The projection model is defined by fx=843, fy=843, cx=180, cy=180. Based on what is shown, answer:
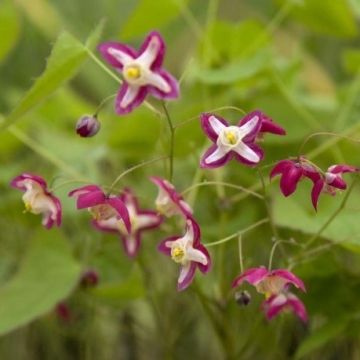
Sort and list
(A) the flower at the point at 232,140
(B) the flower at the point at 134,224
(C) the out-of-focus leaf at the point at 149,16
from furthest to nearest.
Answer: (C) the out-of-focus leaf at the point at 149,16, (B) the flower at the point at 134,224, (A) the flower at the point at 232,140

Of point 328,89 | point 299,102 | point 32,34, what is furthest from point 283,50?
point 299,102

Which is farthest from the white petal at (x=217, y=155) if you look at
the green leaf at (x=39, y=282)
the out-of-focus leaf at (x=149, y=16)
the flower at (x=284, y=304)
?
the out-of-focus leaf at (x=149, y=16)

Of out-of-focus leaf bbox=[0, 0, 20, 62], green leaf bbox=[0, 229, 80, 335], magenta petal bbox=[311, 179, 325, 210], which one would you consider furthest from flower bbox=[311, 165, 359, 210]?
out-of-focus leaf bbox=[0, 0, 20, 62]

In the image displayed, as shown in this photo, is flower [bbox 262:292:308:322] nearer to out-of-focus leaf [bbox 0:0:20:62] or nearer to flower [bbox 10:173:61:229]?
flower [bbox 10:173:61:229]

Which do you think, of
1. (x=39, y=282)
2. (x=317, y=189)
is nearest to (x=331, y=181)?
(x=317, y=189)

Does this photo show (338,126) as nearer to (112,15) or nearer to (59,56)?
(59,56)

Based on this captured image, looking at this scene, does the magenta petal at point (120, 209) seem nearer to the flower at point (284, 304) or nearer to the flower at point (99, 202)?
the flower at point (99, 202)

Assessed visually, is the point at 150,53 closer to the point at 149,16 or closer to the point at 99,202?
the point at 99,202
